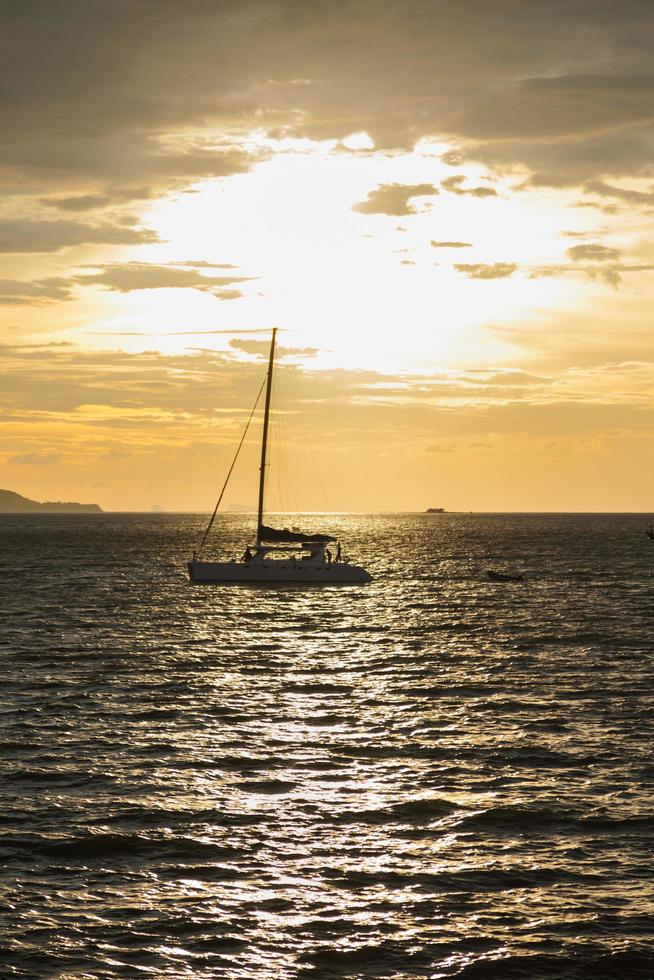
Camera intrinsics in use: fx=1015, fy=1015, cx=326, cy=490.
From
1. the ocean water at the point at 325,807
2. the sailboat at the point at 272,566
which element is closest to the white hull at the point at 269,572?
the sailboat at the point at 272,566

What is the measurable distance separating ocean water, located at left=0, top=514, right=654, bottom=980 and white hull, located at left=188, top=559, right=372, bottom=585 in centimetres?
3094

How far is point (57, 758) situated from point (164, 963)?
515 inches

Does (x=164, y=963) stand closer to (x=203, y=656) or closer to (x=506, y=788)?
(x=506, y=788)

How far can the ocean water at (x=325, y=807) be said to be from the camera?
16.5 m

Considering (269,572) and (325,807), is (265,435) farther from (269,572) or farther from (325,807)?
(325,807)

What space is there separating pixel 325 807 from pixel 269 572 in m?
63.8

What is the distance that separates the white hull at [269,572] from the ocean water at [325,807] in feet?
102

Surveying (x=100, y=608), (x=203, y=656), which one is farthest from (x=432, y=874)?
(x=100, y=608)

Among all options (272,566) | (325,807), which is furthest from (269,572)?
(325,807)

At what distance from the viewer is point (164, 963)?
51.6ft

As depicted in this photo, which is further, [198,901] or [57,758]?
[57,758]

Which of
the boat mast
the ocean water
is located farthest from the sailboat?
the ocean water

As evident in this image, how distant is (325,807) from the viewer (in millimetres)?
23406

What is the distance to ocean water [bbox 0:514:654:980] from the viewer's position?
1647 cm
